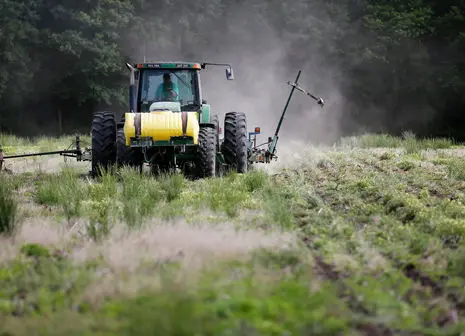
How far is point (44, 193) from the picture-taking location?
378 inches

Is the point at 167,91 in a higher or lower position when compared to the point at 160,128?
higher

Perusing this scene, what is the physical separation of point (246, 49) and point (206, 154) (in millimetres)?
26401

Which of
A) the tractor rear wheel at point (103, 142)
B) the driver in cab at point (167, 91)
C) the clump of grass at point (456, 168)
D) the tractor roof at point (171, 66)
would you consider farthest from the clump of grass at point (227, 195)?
the clump of grass at point (456, 168)

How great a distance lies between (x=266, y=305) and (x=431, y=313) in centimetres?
121

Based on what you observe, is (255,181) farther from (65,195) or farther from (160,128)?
(65,195)

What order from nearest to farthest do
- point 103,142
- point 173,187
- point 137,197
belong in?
point 137,197 < point 173,187 < point 103,142

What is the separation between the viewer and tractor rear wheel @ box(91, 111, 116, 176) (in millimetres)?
13109

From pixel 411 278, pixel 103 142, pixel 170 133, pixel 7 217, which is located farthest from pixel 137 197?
pixel 411 278

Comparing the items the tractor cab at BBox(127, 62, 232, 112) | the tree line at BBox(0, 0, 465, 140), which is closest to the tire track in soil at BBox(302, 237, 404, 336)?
the tractor cab at BBox(127, 62, 232, 112)

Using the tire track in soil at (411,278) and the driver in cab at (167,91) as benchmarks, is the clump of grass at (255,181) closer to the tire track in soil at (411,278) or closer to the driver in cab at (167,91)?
the driver in cab at (167,91)

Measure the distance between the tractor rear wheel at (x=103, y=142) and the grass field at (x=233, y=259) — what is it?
260 cm

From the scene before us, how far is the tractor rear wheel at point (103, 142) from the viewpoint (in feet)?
43.0

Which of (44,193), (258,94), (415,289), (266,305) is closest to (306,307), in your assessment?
(266,305)

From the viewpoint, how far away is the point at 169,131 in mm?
12070
